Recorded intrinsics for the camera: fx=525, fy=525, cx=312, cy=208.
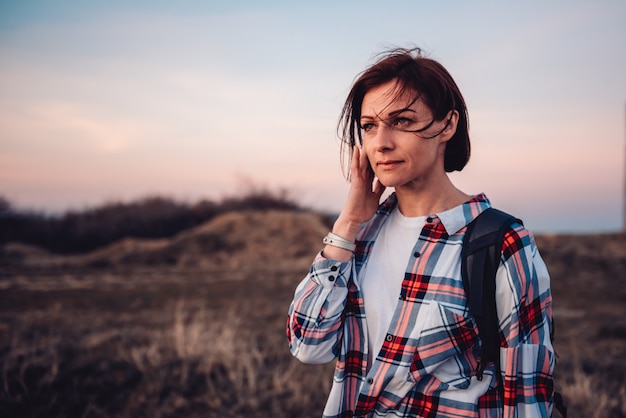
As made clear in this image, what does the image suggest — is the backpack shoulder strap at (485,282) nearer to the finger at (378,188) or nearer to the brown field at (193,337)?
the finger at (378,188)

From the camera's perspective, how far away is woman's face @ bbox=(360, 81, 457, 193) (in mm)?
1831

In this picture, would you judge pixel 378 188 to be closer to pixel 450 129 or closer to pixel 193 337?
pixel 450 129

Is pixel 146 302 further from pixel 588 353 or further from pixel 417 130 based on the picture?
pixel 417 130

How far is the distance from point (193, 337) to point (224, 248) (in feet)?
33.9

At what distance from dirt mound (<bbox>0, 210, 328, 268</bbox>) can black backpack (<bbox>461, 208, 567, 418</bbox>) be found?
475 inches

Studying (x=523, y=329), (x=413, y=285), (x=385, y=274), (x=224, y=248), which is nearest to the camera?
(x=523, y=329)

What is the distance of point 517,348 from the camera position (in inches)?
63.9

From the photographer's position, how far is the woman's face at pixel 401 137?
1.83m

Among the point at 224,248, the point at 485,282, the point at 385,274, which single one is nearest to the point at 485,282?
the point at 485,282

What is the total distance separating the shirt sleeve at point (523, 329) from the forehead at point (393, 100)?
1.78ft

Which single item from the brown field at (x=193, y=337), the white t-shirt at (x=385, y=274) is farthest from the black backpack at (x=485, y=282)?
the brown field at (x=193, y=337)

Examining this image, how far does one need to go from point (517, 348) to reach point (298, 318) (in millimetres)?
734

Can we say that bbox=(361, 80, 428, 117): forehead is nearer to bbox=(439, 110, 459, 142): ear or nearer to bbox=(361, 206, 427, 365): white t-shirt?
bbox=(439, 110, 459, 142): ear

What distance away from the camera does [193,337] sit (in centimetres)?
564
